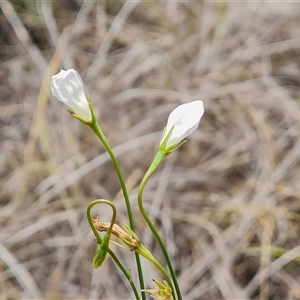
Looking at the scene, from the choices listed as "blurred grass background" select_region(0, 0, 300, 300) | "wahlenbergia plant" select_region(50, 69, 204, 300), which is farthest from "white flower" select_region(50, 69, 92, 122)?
"blurred grass background" select_region(0, 0, 300, 300)

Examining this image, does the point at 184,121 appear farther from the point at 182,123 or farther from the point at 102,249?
the point at 102,249

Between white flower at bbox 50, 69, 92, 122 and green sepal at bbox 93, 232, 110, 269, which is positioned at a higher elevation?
white flower at bbox 50, 69, 92, 122

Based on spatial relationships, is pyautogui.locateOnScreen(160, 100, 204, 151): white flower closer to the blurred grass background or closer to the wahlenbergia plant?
the wahlenbergia plant

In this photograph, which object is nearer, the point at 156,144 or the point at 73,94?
the point at 73,94

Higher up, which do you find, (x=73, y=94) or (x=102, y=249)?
(x=73, y=94)

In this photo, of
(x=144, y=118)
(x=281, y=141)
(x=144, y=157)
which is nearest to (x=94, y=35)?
(x=144, y=118)

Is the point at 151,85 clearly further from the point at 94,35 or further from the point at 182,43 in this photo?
the point at 94,35

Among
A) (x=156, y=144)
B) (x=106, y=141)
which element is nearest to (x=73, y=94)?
(x=106, y=141)

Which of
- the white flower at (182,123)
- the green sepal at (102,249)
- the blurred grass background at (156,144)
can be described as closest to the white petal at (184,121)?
the white flower at (182,123)
